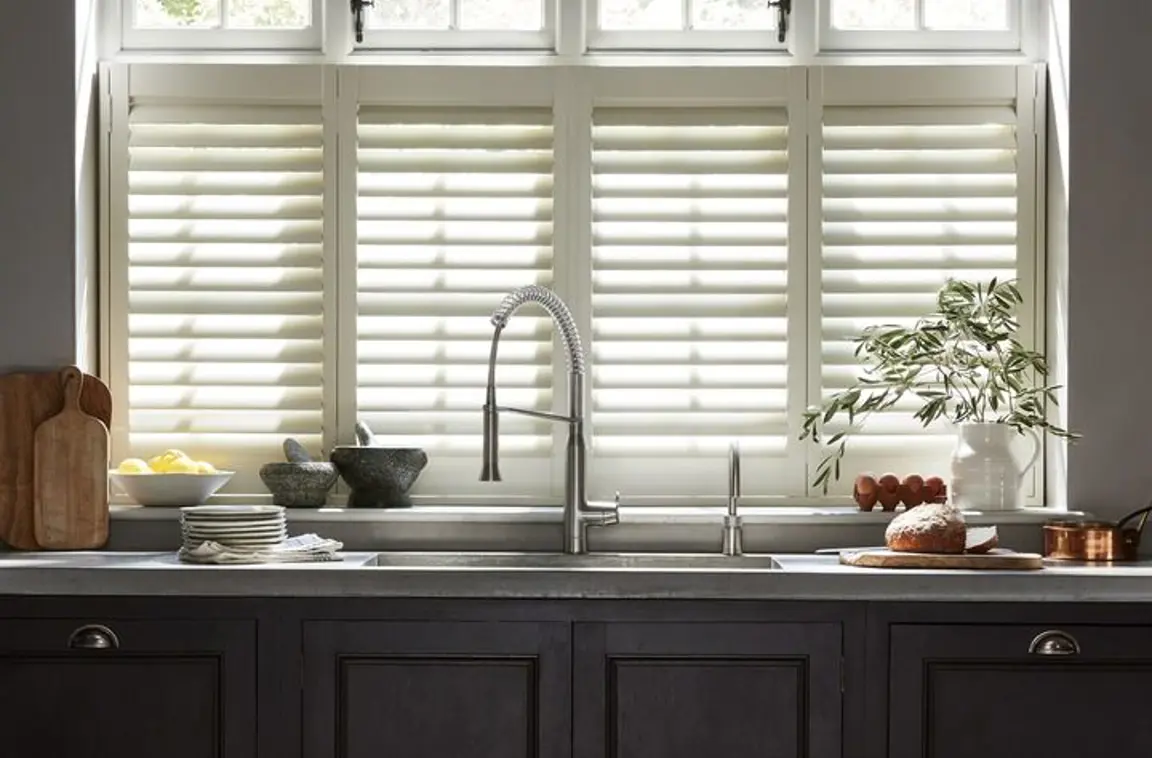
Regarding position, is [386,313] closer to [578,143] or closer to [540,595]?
[578,143]

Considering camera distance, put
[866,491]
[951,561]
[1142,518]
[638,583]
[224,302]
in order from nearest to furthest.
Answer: [638,583] → [951,561] → [1142,518] → [866,491] → [224,302]

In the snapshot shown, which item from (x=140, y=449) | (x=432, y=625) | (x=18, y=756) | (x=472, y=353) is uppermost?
(x=472, y=353)

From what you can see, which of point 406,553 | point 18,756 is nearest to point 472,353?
point 406,553

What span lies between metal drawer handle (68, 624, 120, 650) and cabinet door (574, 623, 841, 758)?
2.92ft

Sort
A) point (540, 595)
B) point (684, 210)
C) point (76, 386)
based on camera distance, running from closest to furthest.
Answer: point (540, 595), point (76, 386), point (684, 210)

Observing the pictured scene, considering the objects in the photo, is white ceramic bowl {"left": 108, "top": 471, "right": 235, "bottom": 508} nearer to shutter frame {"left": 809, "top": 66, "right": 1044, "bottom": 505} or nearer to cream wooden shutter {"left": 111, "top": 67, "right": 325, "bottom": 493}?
cream wooden shutter {"left": 111, "top": 67, "right": 325, "bottom": 493}

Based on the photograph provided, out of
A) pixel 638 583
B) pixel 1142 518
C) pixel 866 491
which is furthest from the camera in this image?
pixel 866 491

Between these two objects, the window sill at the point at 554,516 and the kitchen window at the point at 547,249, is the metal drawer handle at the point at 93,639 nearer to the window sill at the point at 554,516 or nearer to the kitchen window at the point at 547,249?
the window sill at the point at 554,516

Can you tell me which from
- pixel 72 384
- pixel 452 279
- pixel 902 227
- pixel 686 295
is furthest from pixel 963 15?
pixel 72 384

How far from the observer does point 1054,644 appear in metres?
2.93

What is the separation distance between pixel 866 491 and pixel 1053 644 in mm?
647

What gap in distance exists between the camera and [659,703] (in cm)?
294

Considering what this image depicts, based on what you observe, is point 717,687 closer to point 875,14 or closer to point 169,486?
point 169,486

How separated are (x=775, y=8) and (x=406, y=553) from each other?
154cm
